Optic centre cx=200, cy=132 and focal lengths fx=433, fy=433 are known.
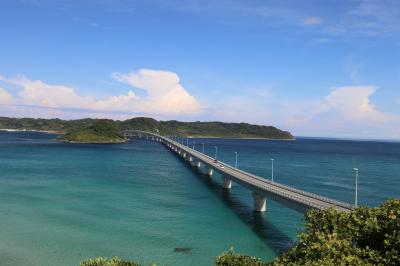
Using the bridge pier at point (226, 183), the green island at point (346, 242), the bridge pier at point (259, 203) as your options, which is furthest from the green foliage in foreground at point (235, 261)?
the bridge pier at point (226, 183)

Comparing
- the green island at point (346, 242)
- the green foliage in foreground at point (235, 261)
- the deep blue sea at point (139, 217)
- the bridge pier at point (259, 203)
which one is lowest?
the deep blue sea at point (139, 217)

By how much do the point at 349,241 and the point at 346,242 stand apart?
120 inches

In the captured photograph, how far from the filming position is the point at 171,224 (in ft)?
224

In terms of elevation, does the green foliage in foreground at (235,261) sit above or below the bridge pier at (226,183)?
above

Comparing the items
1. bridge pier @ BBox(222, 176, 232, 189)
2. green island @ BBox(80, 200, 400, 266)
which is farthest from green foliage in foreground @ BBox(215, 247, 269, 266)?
bridge pier @ BBox(222, 176, 232, 189)

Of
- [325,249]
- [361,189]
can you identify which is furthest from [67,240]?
[361,189]

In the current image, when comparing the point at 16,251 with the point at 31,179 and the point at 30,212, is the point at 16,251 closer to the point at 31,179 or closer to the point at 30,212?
the point at 30,212

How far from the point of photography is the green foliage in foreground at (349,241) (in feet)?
89.2

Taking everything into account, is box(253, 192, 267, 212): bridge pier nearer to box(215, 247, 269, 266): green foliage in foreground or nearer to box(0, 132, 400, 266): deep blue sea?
box(0, 132, 400, 266): deep blue sea

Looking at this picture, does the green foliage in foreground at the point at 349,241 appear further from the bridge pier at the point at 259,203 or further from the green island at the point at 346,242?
the bridge pier at the point at 259,203

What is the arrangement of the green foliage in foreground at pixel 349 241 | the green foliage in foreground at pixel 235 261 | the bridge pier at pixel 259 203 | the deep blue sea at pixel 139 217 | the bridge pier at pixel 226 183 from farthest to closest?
the bridge pier at pixel 226 183, the bridge pier at pixel 259 203, the deep blue sea at pixel 139 217, the green foliage in foreground at pixel 235 261, the green foliage in foreground at pixel 349 241

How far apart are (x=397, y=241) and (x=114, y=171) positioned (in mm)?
122489

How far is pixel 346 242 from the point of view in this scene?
28766 mm

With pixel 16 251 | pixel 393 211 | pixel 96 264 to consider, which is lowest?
pixel 16 251
